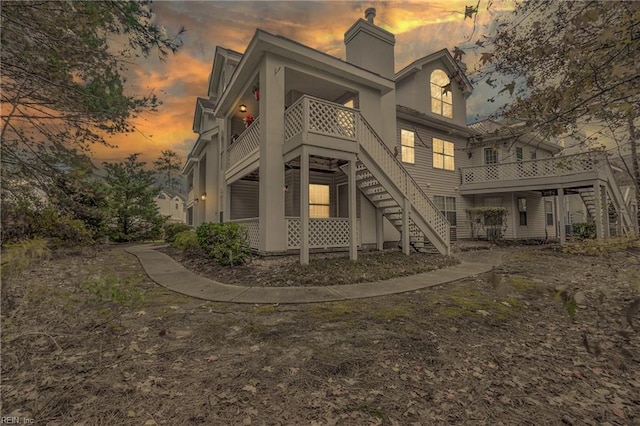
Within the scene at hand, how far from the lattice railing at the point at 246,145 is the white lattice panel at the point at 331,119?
2095mm

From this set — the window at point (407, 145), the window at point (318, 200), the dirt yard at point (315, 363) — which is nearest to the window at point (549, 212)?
the window at point (407, 145)

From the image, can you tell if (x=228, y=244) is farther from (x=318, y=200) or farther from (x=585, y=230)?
(x=585, y=230)

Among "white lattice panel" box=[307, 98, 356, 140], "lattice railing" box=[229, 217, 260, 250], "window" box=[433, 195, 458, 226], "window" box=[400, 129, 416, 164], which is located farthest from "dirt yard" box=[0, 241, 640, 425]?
"window" box=[433, 195, 458, 226]

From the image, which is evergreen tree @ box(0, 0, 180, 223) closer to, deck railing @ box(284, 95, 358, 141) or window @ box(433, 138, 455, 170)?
deck railing @ box(284, 95, 358, 141)

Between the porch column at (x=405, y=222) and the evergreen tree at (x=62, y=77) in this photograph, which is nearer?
the evergreen tree at (x=62, y=77)

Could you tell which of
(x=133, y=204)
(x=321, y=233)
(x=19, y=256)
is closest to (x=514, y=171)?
(x=321, y=233)

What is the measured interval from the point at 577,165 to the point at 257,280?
55.8 feet

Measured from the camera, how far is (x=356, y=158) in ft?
27.5

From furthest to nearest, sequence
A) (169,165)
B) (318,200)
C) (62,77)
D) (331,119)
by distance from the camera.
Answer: (169,165)
(318,200)
(331,119)
(62,77)

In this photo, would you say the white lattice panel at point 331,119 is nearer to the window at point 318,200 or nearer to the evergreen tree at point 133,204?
the window at point 318,200

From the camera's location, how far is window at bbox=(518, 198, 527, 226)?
56.9 feet

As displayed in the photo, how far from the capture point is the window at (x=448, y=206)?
1517 cm

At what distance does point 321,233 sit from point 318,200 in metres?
3.79

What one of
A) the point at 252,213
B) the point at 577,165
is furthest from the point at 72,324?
the point at 577,165
